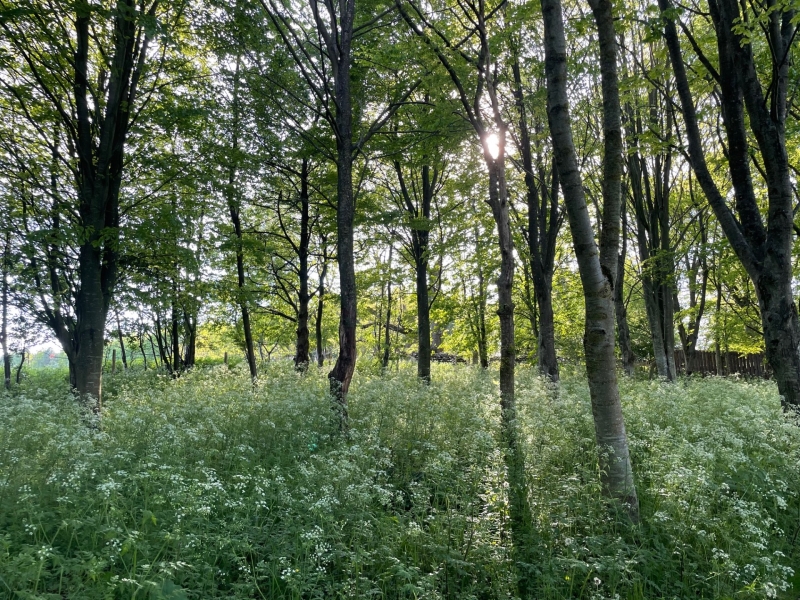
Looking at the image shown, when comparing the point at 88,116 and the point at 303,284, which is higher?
the point at 88,116

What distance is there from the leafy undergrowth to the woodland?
0.16ft

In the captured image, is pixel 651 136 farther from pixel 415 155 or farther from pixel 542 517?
pixel 542 517

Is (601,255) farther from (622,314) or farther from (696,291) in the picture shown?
(696,291)

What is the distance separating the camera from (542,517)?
181 inches

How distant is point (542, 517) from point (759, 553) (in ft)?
6.15

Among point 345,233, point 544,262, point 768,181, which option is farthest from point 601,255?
point 544,262

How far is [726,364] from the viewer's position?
1099 inches

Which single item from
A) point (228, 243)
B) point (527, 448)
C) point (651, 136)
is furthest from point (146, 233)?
point (651, 136)

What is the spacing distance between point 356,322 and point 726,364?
2812 cm

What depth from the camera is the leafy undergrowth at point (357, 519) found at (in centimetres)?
333

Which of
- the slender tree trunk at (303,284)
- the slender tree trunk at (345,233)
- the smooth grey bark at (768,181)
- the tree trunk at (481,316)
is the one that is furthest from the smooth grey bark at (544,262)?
the tree trunk at (481,316)

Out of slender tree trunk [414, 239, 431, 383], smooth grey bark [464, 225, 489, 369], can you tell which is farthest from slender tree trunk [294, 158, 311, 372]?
smooth grey bark [464, 225, 489, 369]

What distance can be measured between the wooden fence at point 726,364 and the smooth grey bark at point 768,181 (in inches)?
866

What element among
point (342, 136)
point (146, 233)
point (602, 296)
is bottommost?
point (602, 296)
